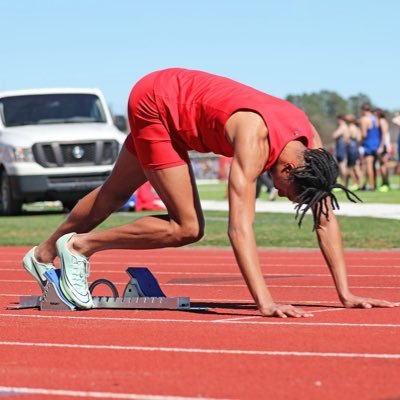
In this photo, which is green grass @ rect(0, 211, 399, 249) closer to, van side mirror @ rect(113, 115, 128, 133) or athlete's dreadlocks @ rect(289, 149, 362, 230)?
van side mirror @ rect(113, 115, 128, 133)

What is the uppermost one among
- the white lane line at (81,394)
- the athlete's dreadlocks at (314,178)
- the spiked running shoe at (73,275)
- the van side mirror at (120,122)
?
the athlete's dreadlocks at (314,178)

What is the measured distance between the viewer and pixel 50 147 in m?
25.0

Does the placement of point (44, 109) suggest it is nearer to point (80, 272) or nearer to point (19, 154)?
point (19, 154)

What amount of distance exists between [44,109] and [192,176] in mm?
17720

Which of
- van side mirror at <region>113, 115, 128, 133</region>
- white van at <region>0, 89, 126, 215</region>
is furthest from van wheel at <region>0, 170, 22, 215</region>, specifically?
van side mirror at <region>113, 115, 128, 133</region>

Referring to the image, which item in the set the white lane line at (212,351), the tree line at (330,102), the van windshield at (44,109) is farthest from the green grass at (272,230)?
the tree line at (330,102)

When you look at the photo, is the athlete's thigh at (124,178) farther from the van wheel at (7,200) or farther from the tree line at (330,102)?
the tree line at (330,102)

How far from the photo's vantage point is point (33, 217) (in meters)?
25.1

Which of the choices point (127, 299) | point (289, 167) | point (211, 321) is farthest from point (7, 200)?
point (289, 167)

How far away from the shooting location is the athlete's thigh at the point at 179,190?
840 centimetres

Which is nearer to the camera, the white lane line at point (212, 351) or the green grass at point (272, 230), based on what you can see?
the white lane line at point (212, 351)

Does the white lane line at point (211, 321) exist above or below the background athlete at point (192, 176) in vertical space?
below

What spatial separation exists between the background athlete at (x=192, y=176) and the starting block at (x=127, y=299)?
0.10 metres

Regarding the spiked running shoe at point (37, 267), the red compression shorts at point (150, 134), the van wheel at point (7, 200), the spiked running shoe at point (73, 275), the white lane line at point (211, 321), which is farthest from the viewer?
the van wheel at point (7, 200)
